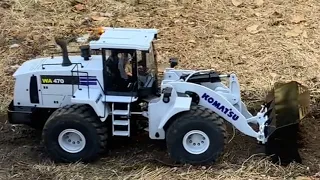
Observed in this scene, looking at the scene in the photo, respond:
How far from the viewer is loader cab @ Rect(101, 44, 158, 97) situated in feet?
24.8

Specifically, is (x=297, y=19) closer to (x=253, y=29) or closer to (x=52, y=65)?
(x=253, y=29)

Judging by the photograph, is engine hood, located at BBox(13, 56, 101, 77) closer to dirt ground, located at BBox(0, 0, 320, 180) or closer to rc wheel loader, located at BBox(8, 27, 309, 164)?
rc wheel loader, located at BBox(8, 27, 309, 164)

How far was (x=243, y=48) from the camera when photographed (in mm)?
11328

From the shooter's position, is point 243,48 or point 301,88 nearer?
point 301,88

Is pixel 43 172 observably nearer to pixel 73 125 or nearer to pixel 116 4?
pixel 73 125

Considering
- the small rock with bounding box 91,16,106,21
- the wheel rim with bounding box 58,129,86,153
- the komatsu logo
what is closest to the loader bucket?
the komatsu logo

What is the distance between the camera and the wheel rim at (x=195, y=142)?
735cm

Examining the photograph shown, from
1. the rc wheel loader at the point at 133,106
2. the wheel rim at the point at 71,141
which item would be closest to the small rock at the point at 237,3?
the rc wheel loader at the point at 133,106

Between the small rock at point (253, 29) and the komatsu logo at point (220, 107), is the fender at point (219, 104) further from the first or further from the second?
the small rock at point (253, 29)

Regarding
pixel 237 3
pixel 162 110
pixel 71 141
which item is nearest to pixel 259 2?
pixel 237 3

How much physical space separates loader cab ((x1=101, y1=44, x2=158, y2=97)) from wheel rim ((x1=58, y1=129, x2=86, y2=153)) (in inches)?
23.7

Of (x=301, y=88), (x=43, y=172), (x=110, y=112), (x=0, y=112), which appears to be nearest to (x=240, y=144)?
(x=301, y=88)

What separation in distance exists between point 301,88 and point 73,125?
9.55 ft

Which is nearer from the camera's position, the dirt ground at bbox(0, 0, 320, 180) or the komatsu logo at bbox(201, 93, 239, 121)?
the dirt ground at bbox(0, 0, 320, 180)
